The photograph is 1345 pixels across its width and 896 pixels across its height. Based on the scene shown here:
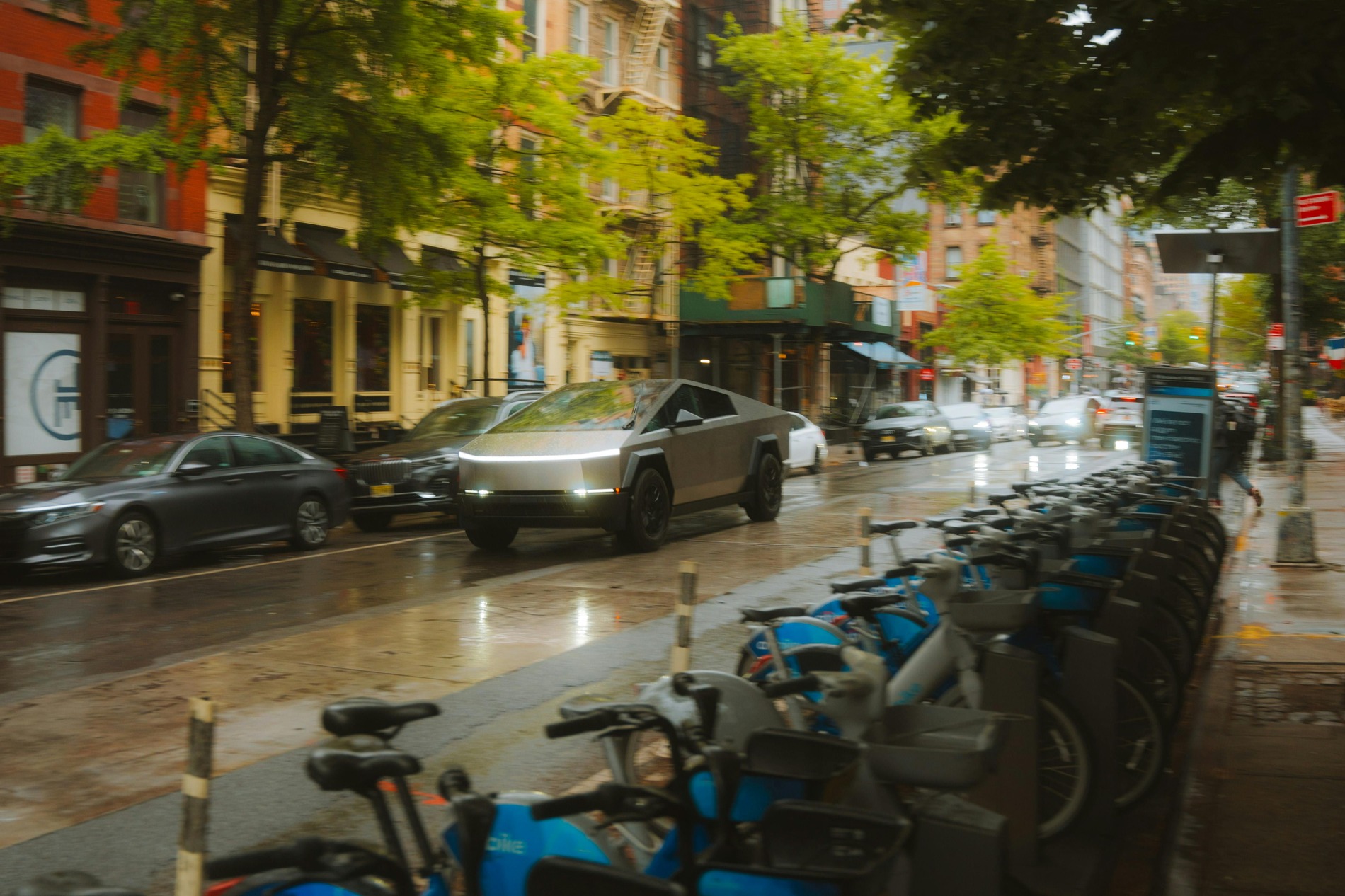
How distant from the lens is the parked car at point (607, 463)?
12836 mm

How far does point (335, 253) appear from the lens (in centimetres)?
2623

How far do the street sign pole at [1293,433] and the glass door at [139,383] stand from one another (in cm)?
1800

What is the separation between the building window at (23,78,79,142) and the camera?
20.5 m

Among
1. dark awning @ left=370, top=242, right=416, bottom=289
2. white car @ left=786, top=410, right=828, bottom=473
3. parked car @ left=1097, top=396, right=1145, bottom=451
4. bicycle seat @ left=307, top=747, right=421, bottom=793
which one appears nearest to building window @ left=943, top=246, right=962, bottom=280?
parked car @ left=1097, top=396, right=1145, bottom=451

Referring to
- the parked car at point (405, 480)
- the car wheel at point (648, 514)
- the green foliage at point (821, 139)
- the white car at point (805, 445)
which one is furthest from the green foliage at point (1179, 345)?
the car wheel at point (648, 514)

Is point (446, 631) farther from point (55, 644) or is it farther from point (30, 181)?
point (30, 181)

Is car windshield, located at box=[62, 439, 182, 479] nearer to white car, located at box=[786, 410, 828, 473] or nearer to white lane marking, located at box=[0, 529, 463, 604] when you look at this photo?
white lane marking, located at box=[0, 529, 463, 604]

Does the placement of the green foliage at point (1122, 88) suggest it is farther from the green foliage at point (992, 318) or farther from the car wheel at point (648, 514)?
the green foliage at point (992, 318)

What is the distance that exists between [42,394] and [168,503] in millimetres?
9551

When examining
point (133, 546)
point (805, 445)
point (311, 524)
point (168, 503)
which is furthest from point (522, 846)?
point (805, 445)

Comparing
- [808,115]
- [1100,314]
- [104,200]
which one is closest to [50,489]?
[104,200]

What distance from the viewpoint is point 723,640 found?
8.62 meters

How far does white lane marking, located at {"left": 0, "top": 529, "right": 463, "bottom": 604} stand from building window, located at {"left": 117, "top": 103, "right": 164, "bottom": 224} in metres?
10.2

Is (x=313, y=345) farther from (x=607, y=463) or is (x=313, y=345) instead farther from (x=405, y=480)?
(x=607, y=463)
